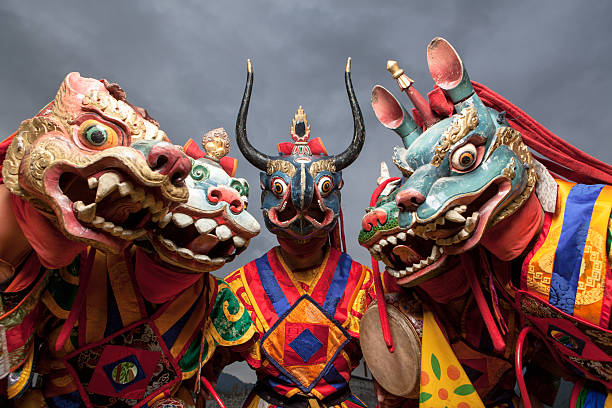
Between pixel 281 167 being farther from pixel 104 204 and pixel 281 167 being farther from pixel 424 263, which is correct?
pixel 104 204

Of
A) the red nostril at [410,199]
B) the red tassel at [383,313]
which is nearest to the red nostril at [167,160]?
the red nostril at [410,199]

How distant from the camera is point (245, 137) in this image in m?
2.84

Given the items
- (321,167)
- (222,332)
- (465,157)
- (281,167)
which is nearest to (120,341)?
(222,332)

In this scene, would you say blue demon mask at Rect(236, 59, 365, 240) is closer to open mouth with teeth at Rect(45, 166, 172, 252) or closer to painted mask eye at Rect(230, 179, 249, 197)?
painted mask eye at Rect(230, 179, 249, 197)

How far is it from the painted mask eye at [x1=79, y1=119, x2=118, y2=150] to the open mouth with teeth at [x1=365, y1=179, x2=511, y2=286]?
3.54ft

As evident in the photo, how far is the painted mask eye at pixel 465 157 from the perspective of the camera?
1.66 m

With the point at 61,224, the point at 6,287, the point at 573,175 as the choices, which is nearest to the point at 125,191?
the point at 61,224

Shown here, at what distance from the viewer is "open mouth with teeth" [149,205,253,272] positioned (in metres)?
1.71

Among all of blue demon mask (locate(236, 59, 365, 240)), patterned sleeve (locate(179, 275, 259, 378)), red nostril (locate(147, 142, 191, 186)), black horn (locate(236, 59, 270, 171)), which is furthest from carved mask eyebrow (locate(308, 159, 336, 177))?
red nostril (locate(147, 142, 191, 186))

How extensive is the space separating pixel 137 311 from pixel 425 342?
1250 millimetres

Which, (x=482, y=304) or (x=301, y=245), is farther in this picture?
(x=301, y=245)

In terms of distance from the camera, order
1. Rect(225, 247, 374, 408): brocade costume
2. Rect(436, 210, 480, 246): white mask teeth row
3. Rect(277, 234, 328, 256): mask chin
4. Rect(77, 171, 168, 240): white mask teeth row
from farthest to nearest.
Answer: Rect(277, 234, 328, 256): mask chin, Rect(225, 247, 374, 408): brocade costume, Rect(436, 210, 480, 246): white mask teeth row, Rect(77, 171, 168, 240): white mask teeth row

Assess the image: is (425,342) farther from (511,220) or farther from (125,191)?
(125,191)

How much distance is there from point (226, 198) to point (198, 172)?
186mm
